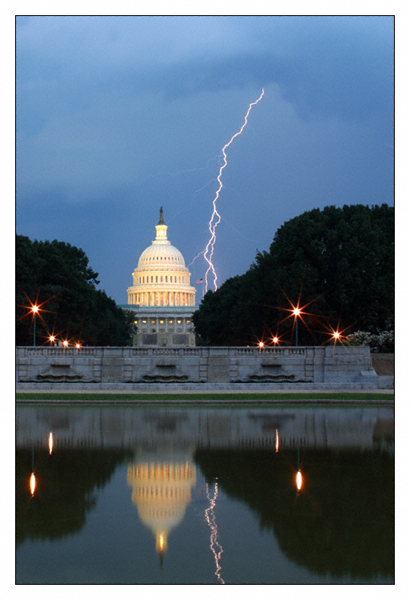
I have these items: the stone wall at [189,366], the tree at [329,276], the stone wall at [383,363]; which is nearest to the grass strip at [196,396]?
the stone wall at [189,366]

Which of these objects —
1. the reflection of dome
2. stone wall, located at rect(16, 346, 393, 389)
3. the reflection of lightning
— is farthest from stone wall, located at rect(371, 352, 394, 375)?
the reflection of lightning

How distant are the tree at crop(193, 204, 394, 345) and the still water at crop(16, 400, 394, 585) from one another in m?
30.8

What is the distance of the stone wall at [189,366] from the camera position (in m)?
36.9

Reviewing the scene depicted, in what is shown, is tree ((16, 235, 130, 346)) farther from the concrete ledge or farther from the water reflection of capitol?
the water reflection of capitol

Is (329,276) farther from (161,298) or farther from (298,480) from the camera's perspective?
(161,298)

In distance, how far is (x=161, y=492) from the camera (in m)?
11.6

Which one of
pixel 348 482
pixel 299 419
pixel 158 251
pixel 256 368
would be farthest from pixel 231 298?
pixel 158 251

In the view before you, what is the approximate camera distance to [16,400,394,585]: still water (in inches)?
320

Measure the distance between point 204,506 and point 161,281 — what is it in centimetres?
16534

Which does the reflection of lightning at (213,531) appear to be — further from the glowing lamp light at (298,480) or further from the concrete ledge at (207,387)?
the concrete ledge at (207,387)

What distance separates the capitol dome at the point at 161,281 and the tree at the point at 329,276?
11822cm

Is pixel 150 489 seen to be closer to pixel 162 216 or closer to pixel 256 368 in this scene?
pixel 256 368

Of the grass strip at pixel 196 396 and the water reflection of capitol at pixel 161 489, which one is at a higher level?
the water reflection of capitol at pixel 161 489
